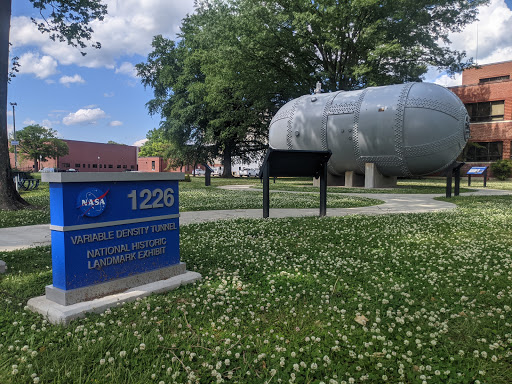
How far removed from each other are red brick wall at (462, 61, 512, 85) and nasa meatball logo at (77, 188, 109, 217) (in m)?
47.4

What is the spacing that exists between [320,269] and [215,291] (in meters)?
1.57

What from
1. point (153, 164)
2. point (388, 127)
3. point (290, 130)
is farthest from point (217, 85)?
point (153, 164)

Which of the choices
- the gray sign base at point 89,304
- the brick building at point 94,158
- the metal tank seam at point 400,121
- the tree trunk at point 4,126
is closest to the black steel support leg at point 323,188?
the gray sign base at point 89,304

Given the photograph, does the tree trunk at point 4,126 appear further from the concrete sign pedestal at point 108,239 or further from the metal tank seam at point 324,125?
the metal tank seam at point 324,125

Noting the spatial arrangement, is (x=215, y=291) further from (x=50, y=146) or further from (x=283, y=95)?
(x=50, y=146)

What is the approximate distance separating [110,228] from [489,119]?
4287cm

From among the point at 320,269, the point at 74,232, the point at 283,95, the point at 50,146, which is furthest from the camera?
the point at 50,146

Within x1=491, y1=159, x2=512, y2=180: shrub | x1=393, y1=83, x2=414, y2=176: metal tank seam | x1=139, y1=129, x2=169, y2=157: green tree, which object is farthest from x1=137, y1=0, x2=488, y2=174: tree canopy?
x1=139, y1=129, x2=169, y2=157: green tree

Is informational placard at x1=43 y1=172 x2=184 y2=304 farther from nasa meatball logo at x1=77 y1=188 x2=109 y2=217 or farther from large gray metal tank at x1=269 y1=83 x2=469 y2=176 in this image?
large gray metal tank at x1=269 y1=83 x2=469 y2=176

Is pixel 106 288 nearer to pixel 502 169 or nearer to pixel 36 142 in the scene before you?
pixel 502 169

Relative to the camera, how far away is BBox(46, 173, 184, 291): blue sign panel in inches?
136

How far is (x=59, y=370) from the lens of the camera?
2473 millimetres

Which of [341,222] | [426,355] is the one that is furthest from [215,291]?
[341,222]

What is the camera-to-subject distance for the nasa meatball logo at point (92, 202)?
3.53 meters
